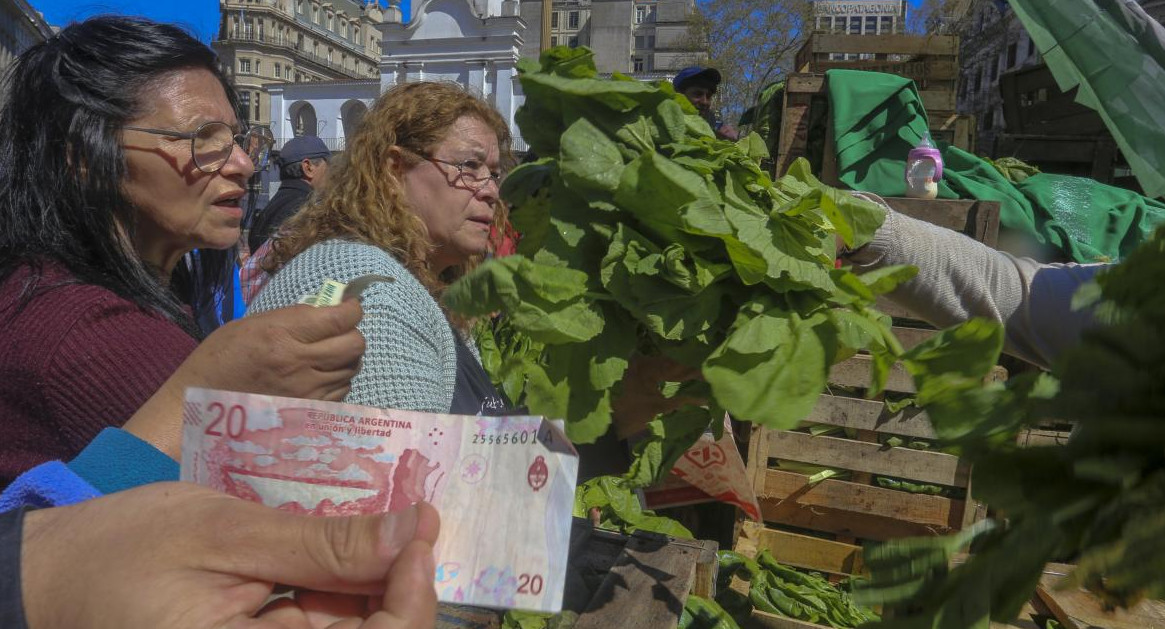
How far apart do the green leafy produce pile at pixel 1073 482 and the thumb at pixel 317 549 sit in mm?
620

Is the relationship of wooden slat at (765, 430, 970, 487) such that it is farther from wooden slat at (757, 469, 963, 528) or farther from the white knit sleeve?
the white knit sleeve

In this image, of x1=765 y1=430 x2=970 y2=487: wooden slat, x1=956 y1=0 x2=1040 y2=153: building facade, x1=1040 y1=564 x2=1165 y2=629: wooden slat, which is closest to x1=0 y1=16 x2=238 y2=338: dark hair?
x1=1040 y1=564 x2=1165 y2=629: wooden slat

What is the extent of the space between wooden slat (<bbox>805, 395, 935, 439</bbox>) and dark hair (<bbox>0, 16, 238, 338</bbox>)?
273cm

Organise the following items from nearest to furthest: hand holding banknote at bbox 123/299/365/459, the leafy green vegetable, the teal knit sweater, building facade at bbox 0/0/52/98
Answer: hand holding banknote at bbox 123/299/365/459
the teal knit sweater
the leafy green vegetable
building facade at bbox 0/0/52/98

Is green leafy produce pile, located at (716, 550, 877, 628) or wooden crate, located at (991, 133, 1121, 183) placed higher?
wooden crate, located at (991, 133, 1121, 183)

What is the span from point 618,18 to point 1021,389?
56.9m

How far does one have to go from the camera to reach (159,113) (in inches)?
68.1

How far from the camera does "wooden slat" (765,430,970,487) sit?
328 cm

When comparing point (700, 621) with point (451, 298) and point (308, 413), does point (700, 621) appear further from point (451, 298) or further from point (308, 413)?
point (308, 413)

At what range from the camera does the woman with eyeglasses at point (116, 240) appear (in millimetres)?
1291

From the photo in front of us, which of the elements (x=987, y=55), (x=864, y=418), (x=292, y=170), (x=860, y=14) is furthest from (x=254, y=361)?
(x=860, y=14)

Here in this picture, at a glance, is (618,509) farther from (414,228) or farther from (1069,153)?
(1069,153)

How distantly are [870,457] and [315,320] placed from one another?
9.49 ft

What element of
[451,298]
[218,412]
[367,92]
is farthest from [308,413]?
[367,92]
